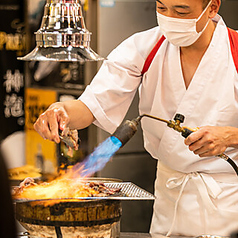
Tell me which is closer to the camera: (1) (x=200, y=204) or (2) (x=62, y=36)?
(2) (x=62, y=36)

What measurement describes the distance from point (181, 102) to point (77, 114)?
48 centimetres

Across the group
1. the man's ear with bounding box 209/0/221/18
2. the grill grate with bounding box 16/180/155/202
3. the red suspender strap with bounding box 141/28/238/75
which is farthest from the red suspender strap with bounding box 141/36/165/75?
the grill grate with bounding box 16/180/155/202

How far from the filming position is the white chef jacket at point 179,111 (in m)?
2.12

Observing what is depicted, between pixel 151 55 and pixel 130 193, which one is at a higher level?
pixel 151 55

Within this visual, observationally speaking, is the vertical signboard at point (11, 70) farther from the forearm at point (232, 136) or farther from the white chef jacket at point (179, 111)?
the forearm at point (232, 136)

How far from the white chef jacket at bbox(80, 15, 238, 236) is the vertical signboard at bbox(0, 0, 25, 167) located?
2312 millimetres

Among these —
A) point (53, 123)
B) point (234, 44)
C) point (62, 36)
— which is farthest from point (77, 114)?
point (234, 44)

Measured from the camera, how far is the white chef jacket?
6.94 feet

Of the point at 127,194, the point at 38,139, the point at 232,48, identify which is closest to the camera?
the point at 127,194

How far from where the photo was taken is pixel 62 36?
63.2 inches

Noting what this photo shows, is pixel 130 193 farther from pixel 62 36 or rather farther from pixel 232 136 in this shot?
pixel 62 36

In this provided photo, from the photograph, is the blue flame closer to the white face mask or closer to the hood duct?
the hood duct

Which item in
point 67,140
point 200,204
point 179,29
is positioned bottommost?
point 200,204

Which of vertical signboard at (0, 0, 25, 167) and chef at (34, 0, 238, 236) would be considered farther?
vertical signboard at (0, 0, 25, 167)
